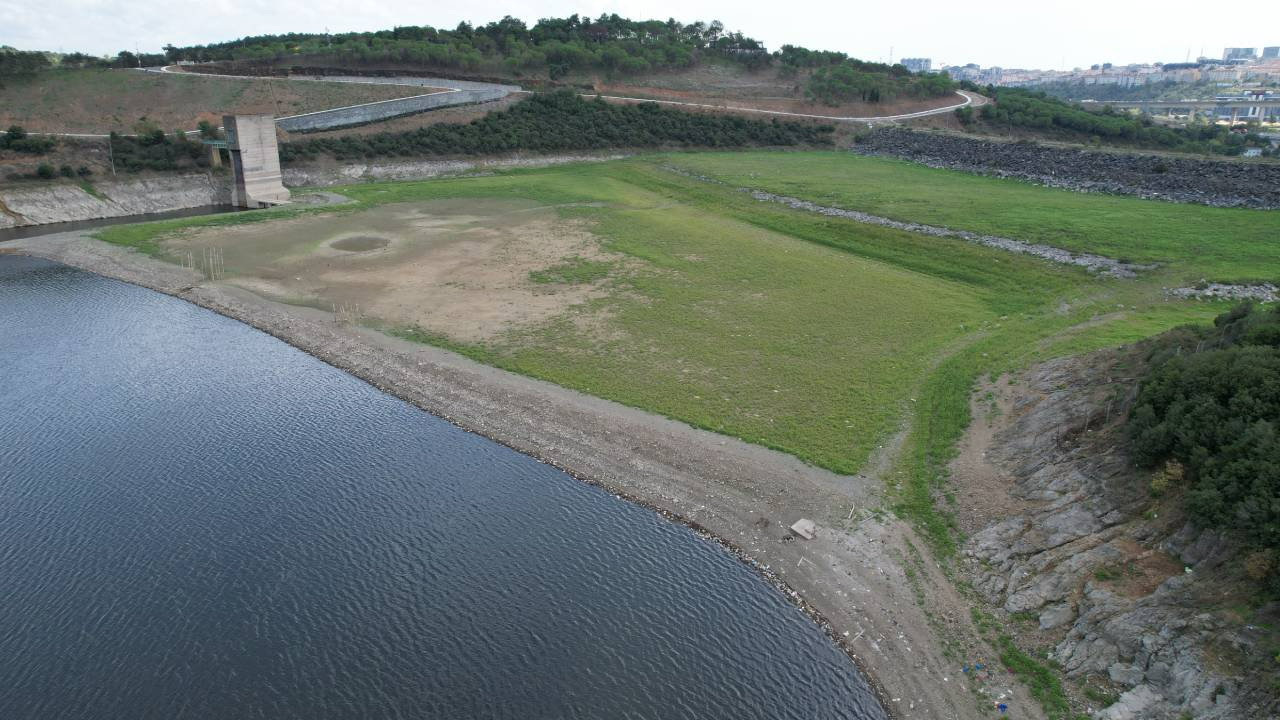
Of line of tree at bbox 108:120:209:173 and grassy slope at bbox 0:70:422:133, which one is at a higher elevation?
grassy slope at bbox 0:70:422:133

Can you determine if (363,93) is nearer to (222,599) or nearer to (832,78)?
(832,78)

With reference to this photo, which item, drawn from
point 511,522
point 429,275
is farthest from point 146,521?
point 429,275

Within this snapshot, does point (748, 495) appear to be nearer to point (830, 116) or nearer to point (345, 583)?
point (345, 583)

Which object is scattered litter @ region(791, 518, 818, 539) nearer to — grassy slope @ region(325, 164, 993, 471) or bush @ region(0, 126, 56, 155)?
grassy slope @ region(325, 164, 993, 471)

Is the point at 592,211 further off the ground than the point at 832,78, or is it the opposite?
the point at 832,78

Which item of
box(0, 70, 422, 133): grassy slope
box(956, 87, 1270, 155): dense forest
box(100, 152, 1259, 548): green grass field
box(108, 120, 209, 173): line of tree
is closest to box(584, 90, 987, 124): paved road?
box(956, 87, 1270, 155): dense forest

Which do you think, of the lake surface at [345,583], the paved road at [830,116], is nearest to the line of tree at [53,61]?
the paved road at [830,116]

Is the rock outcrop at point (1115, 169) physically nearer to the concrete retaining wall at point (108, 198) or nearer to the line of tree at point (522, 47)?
the line of tree at point (522, 47)
